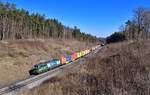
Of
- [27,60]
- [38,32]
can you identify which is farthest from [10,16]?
[27,60]

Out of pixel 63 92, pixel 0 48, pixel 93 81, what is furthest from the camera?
pixel 0 48

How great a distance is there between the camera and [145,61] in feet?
46.2

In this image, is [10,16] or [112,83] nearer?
[112,83]

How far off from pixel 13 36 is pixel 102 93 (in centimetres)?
9693

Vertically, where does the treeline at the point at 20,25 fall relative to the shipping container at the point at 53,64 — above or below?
above

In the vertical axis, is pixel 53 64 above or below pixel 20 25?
below

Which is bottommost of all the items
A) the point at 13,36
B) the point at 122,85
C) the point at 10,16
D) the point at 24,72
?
the point at 24,72

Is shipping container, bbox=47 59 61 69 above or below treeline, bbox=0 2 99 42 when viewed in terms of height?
below

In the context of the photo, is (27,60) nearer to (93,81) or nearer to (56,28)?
(93,81)

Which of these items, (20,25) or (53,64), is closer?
(53,64)

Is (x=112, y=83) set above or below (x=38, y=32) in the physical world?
below

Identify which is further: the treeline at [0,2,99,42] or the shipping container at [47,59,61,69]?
the treeline at [0,2,99,42]

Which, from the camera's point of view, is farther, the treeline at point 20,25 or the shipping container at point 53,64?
the treeline at point 20,25

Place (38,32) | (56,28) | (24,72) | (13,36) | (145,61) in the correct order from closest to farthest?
(145,61) → (24,72) → (13,36) → (38,32) → (56,28)
